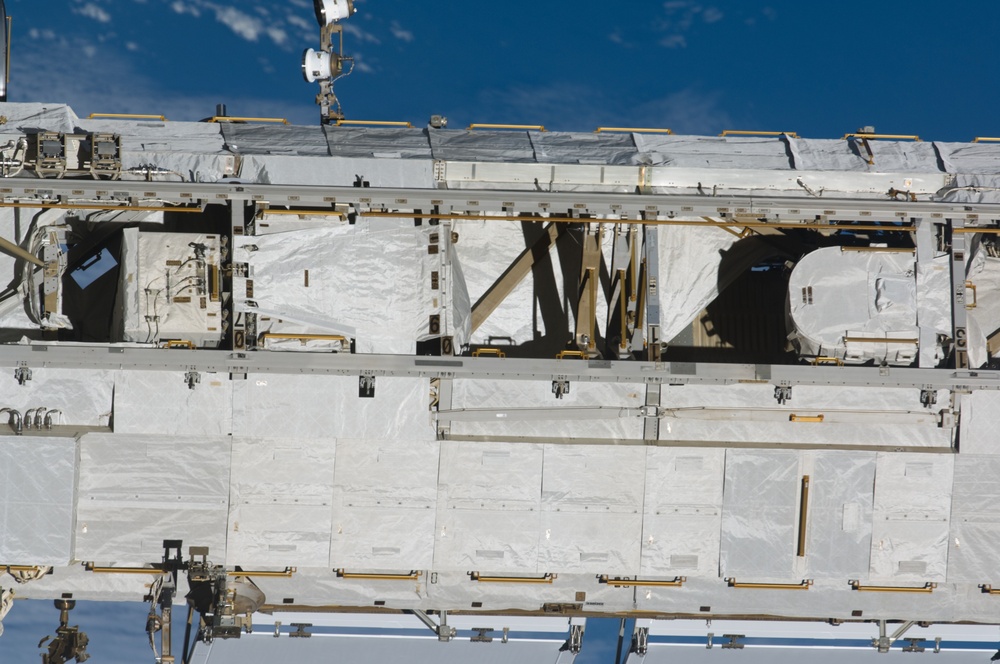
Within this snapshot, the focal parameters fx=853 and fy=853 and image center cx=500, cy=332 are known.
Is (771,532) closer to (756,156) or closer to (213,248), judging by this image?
(756,156)

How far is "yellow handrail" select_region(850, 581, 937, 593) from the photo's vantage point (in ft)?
44.3

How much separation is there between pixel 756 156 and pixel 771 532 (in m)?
5.95

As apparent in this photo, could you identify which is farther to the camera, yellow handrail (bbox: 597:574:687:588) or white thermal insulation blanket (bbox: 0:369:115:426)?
yellow handrail (bbox: 597:574:687:588)

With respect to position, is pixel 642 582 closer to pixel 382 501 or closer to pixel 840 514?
pixel 840 514

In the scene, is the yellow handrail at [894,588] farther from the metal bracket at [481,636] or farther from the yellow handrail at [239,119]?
the yellow handrail at [239,119]

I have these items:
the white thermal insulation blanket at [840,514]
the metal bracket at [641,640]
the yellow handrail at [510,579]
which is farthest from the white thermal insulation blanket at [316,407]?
the white thermal insulation blanket at [840,514]

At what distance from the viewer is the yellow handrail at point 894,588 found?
44.3ft

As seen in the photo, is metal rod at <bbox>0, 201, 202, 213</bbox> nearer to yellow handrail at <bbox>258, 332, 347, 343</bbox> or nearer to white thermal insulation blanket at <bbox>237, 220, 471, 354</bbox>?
white thermal insulation blanket at <bbox>237, 220, 471, 354</bbox>

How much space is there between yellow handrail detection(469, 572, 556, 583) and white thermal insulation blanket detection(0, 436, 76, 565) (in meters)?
5.97

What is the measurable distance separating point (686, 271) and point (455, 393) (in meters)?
4.44

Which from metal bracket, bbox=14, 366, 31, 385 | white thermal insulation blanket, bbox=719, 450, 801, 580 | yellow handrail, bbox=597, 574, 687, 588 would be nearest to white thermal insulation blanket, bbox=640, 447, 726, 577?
white thermal insulation blanket, bbox=719, 450, 801, 580

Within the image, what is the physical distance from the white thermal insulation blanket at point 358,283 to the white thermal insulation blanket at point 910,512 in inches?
282

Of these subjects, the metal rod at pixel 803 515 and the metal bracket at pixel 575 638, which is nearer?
the metal rod at pixel 803 515

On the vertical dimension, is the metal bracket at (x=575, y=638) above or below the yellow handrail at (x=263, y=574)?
below
